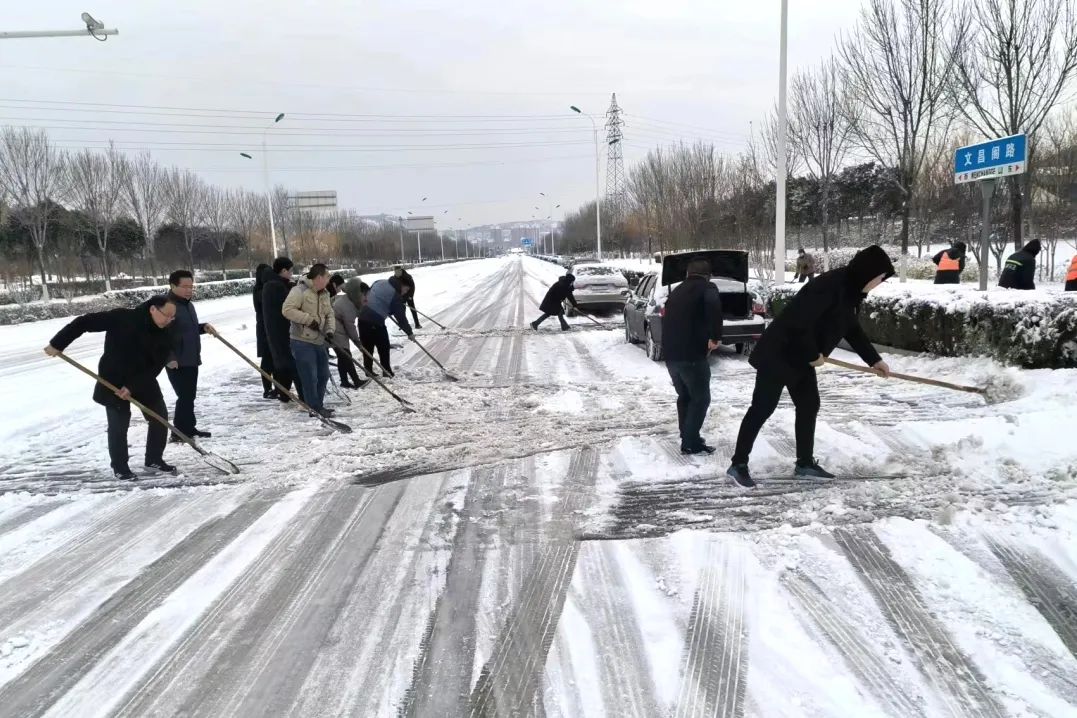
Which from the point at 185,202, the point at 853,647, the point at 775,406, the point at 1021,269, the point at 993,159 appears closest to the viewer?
the point at 853,647

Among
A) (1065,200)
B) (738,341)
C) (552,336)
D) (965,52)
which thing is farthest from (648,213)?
(738,341)

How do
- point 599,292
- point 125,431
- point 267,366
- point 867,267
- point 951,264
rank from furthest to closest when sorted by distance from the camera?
point 599,292 < point 951,264 < point 267,366 < point 125,431 < point 867,267

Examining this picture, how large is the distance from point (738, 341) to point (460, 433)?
519cm

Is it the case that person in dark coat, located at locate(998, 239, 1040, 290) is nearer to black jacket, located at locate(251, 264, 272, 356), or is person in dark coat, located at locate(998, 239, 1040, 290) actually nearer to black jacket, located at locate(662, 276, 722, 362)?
black jacket, located at locate(662, 276, 722, 362)

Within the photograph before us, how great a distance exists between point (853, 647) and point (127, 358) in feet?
17.0

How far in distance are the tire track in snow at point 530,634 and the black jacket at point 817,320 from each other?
1.76m

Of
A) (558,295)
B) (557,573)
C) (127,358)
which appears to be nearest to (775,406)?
(557,573)

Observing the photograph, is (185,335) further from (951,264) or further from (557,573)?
(951,264)

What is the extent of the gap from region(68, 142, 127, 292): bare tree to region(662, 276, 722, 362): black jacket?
30.1m

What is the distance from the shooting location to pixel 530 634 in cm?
300

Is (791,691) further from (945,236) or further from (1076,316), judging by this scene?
(945,236)

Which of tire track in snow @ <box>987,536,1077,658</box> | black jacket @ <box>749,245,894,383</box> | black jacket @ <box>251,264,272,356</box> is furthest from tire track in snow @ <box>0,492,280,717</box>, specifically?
tire track in snow @ <box>987,536,1077,658</box>

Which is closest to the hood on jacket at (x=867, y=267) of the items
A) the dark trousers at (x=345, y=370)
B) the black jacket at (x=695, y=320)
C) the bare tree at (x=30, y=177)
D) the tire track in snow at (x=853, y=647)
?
the black jacket at (x=695, y=320)

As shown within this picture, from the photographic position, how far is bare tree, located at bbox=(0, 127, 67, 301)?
24.1 meters
